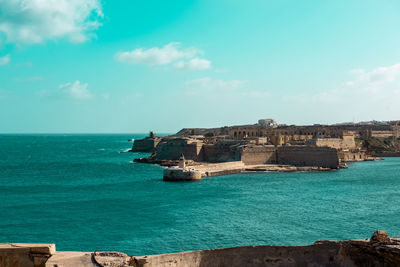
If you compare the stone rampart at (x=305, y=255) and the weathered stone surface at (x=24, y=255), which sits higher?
the weathered stone surface at (x=24, y=255)

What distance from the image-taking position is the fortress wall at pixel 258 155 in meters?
38.9

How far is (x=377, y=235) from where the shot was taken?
23.6 ft

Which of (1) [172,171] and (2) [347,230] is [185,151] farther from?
(2) [347,230]

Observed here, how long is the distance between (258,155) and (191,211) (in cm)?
2227

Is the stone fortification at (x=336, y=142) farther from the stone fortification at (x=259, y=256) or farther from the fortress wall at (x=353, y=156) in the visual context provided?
the stone fortification at (x=259, y=256)

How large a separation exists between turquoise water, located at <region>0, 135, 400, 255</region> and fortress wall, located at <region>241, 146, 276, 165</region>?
298 inches

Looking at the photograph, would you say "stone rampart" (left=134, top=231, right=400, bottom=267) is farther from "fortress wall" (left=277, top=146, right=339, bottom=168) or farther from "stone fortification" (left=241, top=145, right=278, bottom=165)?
"fortress wall" (left=277, top=146, right=339, bottom=168)

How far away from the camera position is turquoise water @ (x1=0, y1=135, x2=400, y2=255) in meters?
13.4

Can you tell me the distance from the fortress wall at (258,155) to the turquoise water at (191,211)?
7.57 meters

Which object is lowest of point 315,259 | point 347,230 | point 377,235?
point 347,230

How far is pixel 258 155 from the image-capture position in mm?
39312

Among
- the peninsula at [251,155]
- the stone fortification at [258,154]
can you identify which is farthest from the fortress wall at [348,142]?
the stone fortification at [258,154]

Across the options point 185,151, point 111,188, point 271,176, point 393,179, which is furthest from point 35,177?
point 393,179

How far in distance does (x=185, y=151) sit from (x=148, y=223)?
94.9ft
